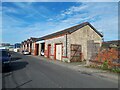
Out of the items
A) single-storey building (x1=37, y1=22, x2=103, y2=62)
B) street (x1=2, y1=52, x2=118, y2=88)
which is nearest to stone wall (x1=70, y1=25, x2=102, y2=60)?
single-storey building (x1=37, y1=22, x2=103, y2=62)

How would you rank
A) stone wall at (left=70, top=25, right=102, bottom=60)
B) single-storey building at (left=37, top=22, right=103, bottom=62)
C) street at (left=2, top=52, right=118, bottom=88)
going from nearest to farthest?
street at (left=2, top=52, right=118, bottom=88), single-storey building at (left=37, top=22, right=103, bottom=62), stone wall at (left=70, top=25, right=102, bottom=60)

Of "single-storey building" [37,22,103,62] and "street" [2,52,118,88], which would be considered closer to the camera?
"street" [2,52,118,88]

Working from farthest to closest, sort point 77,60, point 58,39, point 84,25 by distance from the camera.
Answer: point 58,39
point 84,25
point 77,60

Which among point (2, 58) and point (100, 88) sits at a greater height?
point (2, 58)

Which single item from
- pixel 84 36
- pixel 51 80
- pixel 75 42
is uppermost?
pixel 84 36

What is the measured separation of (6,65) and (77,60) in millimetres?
11487

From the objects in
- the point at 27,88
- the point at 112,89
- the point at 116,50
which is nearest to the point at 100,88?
the point at 112,89

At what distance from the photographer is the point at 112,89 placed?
8.26 metres

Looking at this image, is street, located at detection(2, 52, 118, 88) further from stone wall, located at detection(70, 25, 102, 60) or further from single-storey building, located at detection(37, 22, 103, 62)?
stone wall, located at detection(70, 25, 102, 60)

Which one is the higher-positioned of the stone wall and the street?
the stone wall

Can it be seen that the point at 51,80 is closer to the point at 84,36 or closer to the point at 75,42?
the point at 75,42

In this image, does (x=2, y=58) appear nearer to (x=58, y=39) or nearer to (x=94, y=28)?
(x=58, y=39)

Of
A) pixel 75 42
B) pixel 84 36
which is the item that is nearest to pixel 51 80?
pixel 75 42

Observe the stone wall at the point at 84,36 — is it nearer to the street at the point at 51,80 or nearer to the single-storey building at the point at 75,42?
the single-storey building at the point at 75,42
